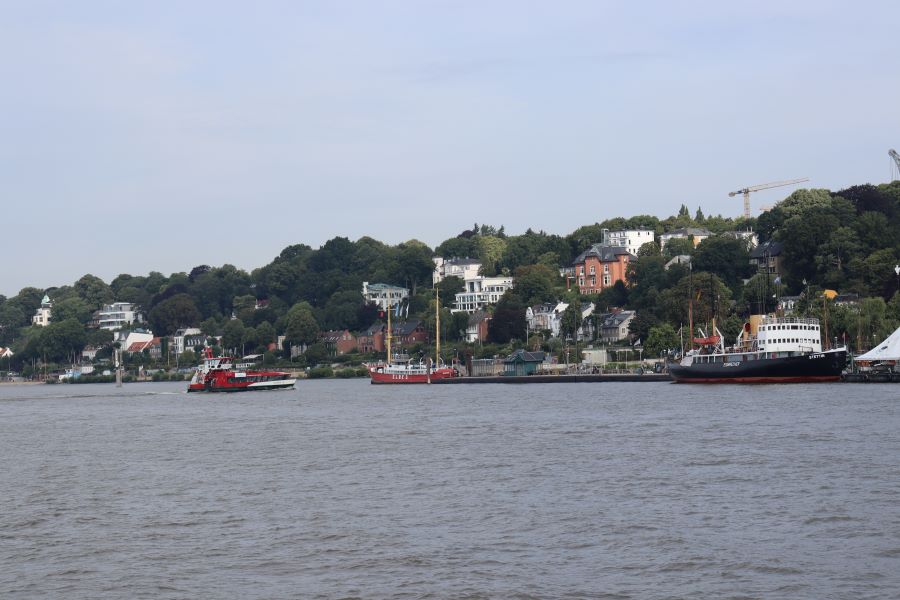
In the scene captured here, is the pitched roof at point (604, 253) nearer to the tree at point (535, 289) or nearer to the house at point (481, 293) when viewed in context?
the tree at point (535, 289)

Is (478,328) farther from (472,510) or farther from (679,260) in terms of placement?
(472,510)

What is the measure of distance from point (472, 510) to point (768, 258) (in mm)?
122104

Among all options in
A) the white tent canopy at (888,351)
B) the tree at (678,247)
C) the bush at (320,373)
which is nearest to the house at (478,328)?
the bush at (320,373)

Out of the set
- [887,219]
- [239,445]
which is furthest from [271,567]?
[887,219]

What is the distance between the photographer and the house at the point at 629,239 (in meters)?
185

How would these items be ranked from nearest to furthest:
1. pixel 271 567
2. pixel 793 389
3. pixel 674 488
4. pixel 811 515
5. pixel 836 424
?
pixel 271 567 < pixel 811 515 < pixel 674 488 < pixel 836 424 < pixel 793 389

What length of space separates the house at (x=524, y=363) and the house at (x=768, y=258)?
3063 centimetres

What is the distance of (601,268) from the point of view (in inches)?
6816

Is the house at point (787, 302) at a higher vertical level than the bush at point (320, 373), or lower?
higher

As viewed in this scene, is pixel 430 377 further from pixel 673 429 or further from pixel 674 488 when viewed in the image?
pixel 674 488

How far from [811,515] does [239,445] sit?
1131 inches

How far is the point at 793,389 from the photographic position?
257 feet

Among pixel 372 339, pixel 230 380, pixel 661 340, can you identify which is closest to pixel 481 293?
pixel 372 339

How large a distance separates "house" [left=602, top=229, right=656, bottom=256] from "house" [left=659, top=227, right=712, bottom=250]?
8.35 feet
